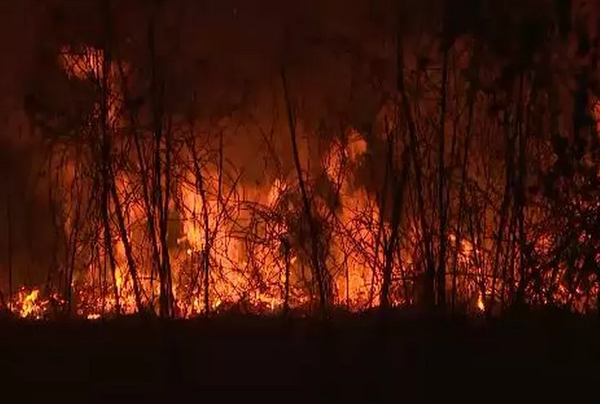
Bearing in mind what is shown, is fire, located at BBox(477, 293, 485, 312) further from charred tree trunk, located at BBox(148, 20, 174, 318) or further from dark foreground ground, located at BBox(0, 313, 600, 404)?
charred tree trunk, located at BBox(148, 20, 174, 318)

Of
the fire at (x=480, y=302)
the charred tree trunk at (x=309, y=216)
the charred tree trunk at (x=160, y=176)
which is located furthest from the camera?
the fire at (x=480, y=302)

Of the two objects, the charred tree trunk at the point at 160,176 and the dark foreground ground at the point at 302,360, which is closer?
the dark foreground ground at the point at 302,360

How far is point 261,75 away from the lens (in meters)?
5.17

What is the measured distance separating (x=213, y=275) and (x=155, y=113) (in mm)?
867

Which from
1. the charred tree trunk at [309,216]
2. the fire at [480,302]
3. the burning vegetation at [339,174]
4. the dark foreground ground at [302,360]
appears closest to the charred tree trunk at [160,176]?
the burning vegetation at [339,174]

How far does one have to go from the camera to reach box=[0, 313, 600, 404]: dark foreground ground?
4.19m

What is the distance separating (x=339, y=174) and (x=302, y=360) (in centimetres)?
106

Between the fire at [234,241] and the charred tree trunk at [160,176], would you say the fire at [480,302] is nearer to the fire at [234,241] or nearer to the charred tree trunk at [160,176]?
the fire at [234,241]

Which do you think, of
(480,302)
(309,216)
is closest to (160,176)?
(309,216)

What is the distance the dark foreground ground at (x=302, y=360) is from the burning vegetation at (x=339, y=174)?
0.60ft

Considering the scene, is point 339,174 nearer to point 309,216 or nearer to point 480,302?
point 309,216

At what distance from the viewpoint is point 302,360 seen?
454 centimetres

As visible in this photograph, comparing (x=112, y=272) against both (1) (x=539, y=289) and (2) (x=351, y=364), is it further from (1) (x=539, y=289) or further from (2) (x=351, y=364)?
(1) (x=539, y=289)

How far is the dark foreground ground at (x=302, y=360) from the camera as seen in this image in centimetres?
419
